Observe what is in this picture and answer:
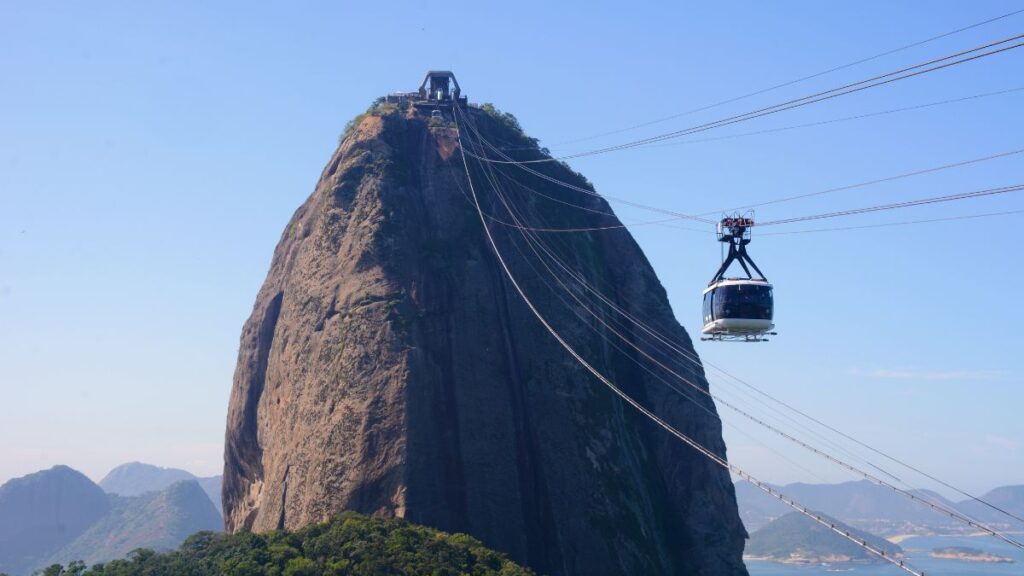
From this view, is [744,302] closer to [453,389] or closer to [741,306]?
[741,306]

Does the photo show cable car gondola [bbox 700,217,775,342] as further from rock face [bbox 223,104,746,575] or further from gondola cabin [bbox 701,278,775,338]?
rock face [bbox 223,104,746,575]

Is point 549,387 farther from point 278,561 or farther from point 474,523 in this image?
point 278,561

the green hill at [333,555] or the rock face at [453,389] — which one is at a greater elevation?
the rock face at [453,389]

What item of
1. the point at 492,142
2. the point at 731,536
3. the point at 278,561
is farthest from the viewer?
the point at 492,142

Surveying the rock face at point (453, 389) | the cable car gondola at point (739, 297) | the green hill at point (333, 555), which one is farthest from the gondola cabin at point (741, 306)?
the rock face at point (453, 389)

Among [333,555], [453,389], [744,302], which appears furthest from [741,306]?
[453,389]

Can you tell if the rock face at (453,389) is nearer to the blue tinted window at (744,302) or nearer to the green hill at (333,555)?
the green hill at (333,555)

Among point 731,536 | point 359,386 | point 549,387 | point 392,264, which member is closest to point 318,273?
point 392,264
